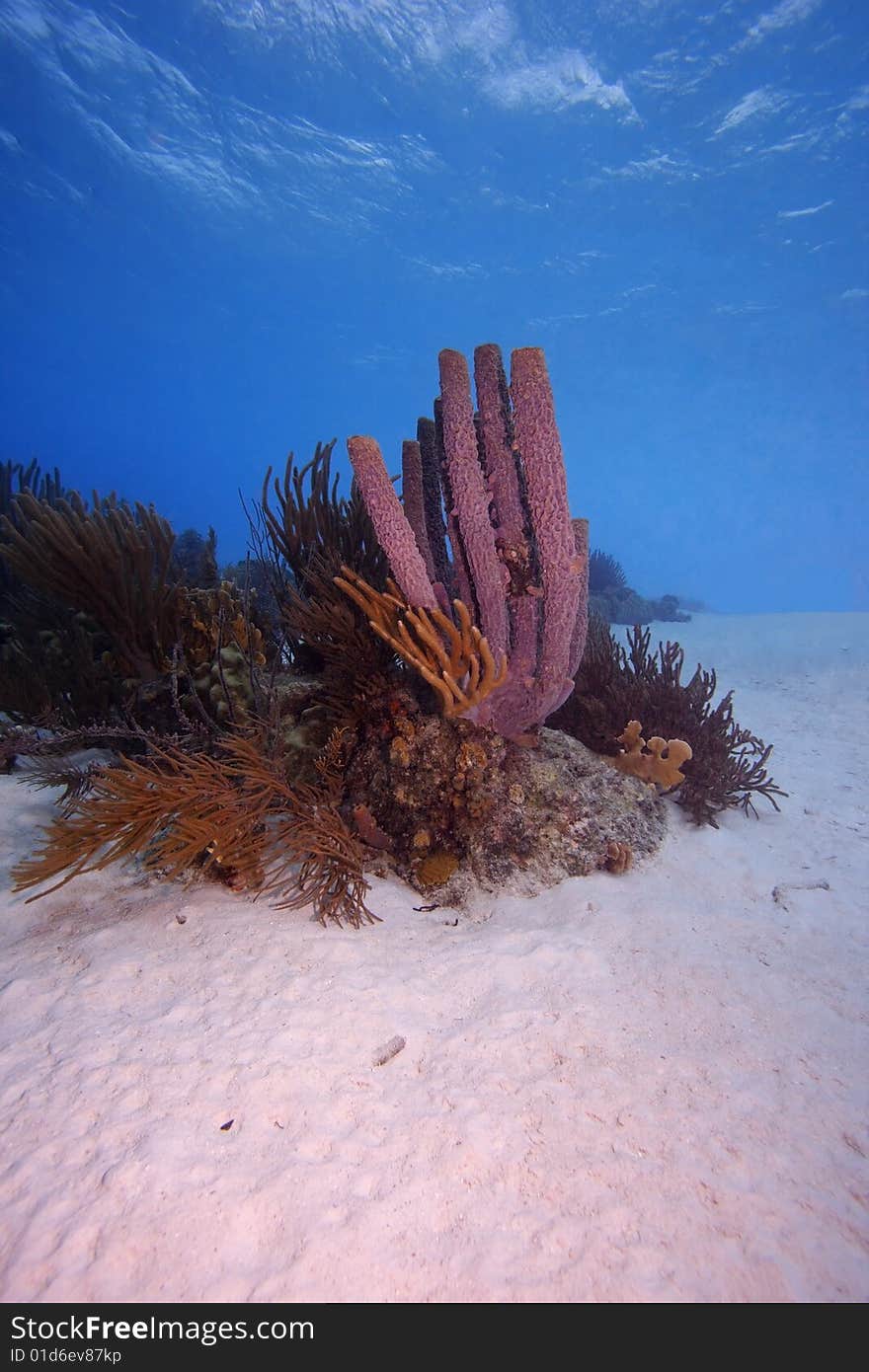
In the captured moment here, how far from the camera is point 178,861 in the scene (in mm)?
2852

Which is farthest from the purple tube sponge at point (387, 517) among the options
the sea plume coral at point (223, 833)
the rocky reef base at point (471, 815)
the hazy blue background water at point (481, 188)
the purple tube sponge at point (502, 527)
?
the hazy blue background water at point (481, 188)

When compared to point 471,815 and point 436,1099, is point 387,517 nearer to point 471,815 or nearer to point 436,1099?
point 471,815

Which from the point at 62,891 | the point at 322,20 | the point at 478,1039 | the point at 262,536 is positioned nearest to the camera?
the point at 478,1039

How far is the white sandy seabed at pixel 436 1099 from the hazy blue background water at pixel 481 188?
28.9m

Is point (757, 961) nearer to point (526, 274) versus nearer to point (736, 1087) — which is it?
point (736, 1087)

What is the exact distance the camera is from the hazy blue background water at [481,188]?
25188 mm

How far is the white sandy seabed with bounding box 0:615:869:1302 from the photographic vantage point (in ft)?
4.81

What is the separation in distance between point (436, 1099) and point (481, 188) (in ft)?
170

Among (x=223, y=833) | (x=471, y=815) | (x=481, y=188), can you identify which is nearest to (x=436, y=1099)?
(x=471, y=815)

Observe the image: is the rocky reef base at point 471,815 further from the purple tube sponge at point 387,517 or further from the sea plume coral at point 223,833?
the purple tube sponge at point 387,517

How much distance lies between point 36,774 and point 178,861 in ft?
5.34
